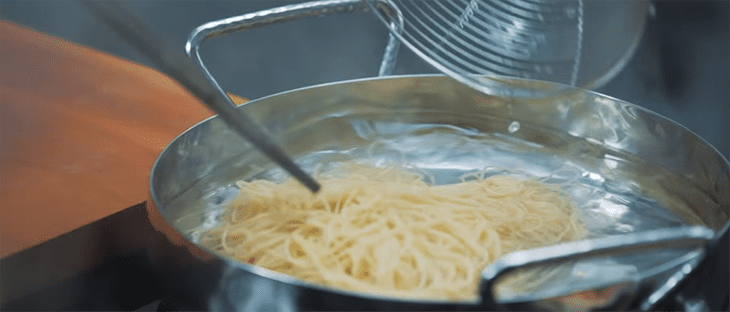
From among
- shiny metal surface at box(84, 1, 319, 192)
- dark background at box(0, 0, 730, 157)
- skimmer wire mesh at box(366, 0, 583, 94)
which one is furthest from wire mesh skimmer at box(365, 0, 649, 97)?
shiny metal surface at box(84, 1, 319, 192)

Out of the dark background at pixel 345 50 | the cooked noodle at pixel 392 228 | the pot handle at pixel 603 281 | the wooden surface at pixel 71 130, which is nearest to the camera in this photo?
the pot handle at pixel 603 281

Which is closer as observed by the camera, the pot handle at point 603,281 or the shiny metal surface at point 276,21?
the pot handle at point 603,281

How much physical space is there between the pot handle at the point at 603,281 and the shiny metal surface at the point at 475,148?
157mm

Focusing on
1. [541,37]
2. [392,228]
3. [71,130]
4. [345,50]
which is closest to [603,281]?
[392,228]

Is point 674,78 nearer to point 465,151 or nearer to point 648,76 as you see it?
point 648,76

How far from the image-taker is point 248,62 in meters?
1.52

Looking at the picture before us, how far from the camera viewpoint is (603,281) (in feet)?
1.18

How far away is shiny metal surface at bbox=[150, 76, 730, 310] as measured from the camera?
23.7 inches

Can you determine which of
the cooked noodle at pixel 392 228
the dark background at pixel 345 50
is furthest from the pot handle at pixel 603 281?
the dark background at pixel 345 50

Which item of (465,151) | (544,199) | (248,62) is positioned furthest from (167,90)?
(248,62)

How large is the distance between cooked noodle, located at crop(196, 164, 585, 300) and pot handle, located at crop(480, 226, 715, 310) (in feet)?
0.34

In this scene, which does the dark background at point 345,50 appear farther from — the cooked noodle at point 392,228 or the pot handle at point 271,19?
the cooked noodle at point 392,228

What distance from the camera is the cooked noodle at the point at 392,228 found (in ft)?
1.58

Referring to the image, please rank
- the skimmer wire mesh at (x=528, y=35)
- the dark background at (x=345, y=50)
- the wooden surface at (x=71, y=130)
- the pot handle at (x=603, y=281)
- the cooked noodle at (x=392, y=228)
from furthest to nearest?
the dark background at (x=345, y=50) → the skimmer wire mesh at (x=528, y=35) → the wooden surface at (x=71, y=130) → the cooked noodle at (x=392, y=228) → the pot handle at (x=603, y=281)
